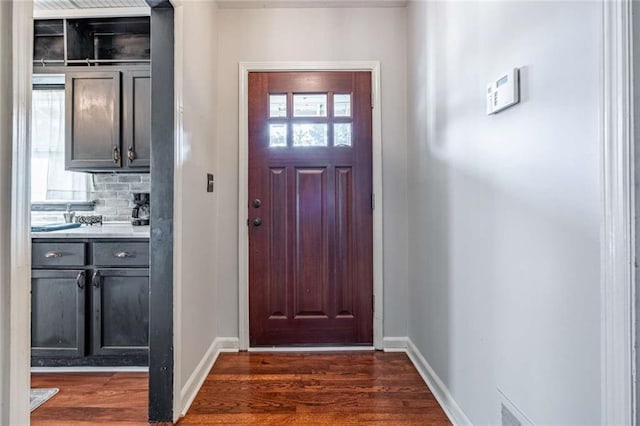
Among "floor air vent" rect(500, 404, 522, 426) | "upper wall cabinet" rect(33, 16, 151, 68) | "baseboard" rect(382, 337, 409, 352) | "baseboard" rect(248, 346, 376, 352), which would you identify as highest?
"upper wall cabinet" rect(33, 16, 151, 68)

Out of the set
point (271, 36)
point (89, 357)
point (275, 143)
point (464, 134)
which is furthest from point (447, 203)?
point (89, 357)

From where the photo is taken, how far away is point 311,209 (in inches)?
93.0

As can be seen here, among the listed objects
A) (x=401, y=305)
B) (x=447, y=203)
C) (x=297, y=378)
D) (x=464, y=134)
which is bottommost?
(x=297, y=378)

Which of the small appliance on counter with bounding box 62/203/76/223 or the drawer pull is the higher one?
the small appliance on counter with bounding box 62/203/76/223

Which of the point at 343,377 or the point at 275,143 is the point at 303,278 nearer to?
the point at 343,377

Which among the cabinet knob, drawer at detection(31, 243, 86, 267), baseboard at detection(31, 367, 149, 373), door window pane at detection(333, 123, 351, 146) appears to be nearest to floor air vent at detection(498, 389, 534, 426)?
door window pane at detection(333, 123, 351, 146)

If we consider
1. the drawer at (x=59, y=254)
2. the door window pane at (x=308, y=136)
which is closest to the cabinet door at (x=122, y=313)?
the drawer at (x=59, y=254)

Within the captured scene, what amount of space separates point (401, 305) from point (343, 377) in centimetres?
68

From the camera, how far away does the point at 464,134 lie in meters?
1.42

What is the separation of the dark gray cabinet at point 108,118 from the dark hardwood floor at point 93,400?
1322 mm

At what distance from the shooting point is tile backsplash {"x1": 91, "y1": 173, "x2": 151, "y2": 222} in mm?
2543

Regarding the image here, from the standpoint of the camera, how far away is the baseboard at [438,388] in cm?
146

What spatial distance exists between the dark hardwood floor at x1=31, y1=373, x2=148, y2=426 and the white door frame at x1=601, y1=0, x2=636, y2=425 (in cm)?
176

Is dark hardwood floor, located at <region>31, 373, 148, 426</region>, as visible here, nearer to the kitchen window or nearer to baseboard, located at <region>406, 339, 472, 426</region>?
the kitchen window
